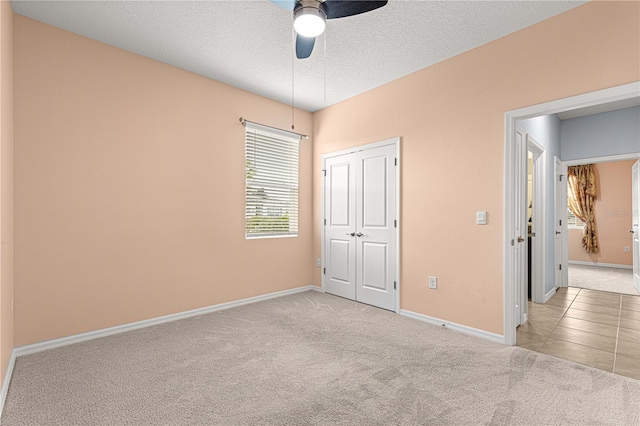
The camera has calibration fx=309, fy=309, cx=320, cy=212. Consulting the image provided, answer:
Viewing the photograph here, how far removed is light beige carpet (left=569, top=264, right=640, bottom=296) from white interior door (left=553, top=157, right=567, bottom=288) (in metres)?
0.61

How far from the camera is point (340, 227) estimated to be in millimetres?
4449

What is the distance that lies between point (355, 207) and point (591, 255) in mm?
6389

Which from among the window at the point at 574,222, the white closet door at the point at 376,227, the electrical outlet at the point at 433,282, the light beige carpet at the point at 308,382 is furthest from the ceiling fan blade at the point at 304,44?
the window at the point at 574,222

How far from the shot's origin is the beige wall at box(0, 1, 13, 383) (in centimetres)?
201

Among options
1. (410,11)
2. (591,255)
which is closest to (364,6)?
(410,11)

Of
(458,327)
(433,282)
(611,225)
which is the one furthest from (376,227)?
(611,225)

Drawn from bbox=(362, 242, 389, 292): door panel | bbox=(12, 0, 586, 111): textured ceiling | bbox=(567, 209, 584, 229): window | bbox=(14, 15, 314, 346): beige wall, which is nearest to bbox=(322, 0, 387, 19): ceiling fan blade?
bbox=(12, 0, 586, 111): textured ceiling

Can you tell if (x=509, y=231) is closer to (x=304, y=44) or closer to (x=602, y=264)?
(x=304, y=44)

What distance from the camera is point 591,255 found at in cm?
700

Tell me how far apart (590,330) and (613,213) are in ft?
17.1

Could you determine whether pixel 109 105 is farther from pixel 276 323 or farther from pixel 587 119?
pixel 587 119

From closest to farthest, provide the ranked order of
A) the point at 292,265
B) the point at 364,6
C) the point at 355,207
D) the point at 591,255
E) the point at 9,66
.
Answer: the point at 364,6, the point at 9,66, the point at 355,207, the point at 292,265, the point at 591,255

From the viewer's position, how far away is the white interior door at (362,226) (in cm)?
383

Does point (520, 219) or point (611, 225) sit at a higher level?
point (520, 219)
